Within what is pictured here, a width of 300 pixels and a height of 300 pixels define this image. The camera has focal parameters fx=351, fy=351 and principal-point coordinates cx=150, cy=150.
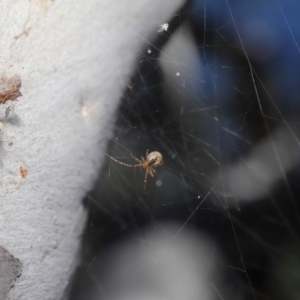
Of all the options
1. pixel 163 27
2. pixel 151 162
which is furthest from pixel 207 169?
pixel 163 27

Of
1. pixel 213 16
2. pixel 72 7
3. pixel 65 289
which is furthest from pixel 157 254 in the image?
pixel 72 7

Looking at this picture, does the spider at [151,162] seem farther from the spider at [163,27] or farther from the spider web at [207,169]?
the spider at [163,27]

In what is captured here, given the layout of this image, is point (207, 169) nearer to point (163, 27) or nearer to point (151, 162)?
point (151, 162)

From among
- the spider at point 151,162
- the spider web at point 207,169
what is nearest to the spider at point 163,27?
the spider web at point 207,169

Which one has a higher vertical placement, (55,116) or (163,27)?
(163,27)

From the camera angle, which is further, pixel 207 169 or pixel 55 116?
pixel 55 116

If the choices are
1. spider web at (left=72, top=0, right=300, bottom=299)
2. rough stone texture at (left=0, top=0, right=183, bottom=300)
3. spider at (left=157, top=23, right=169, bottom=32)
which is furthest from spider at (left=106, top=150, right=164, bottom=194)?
spider at (left=157, top=23, right=169, bottom=32)
